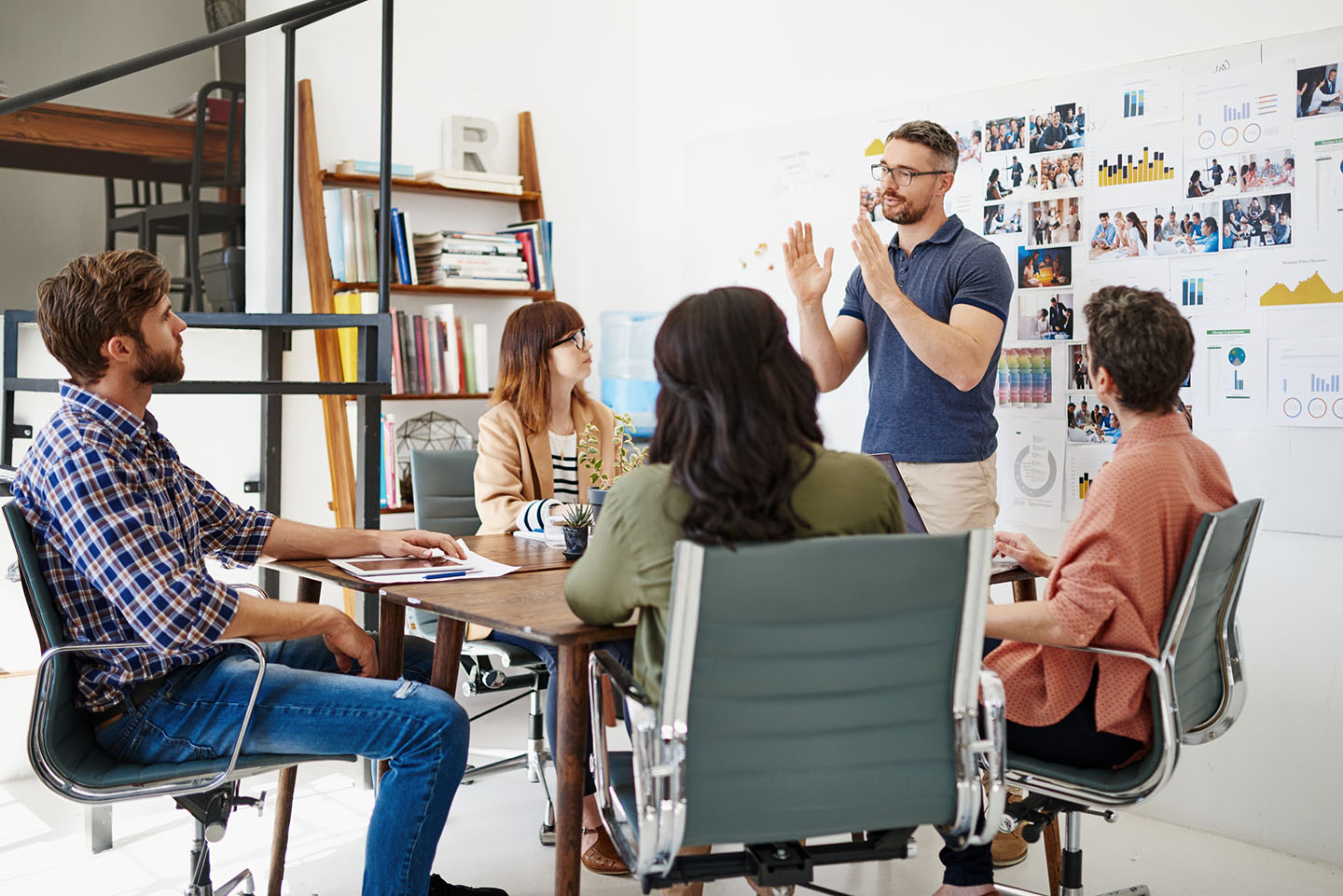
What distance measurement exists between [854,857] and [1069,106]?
2.35m

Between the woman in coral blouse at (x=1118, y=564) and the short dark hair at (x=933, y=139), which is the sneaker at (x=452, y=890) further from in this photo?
the short dark hair at (x=933, y=139)

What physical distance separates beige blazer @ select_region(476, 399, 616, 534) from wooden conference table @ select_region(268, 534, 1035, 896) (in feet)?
1.09

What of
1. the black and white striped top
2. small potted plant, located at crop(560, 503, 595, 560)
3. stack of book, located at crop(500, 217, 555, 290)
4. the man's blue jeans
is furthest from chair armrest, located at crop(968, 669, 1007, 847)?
stack of book, located at crop(500, 217, 555, 290)

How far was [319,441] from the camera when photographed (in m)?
4.10

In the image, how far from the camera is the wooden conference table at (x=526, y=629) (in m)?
1.85

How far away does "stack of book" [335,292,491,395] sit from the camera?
3.98 m

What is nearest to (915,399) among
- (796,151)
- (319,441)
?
(796,151)

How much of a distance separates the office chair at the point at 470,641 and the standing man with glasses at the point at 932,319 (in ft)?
3.37

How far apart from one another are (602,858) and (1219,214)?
2189mm

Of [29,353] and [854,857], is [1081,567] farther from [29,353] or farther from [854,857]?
[29,353]

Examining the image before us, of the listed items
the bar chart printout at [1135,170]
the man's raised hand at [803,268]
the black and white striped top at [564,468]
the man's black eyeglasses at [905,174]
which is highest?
the bar chart printout at [1135,170]

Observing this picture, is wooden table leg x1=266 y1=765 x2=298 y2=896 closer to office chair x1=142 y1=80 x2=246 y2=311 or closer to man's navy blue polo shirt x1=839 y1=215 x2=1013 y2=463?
man's navy blue polo shirt x1=839 y1=215 x2=1013 y2=463

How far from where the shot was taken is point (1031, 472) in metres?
3.39

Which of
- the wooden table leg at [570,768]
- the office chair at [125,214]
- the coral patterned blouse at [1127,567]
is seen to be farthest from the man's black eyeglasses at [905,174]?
the office chair at [125,214]
